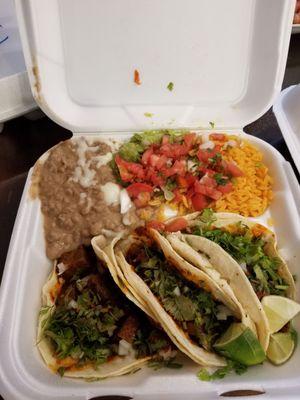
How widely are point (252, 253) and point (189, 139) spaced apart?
75 centimetres

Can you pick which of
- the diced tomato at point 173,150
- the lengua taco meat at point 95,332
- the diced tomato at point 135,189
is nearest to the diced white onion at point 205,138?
the diced tomato at point 173,150

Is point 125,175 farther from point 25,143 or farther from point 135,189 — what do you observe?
point 25,143

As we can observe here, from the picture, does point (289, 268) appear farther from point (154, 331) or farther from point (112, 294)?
point (112, 294)

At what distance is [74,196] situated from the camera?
176 cm

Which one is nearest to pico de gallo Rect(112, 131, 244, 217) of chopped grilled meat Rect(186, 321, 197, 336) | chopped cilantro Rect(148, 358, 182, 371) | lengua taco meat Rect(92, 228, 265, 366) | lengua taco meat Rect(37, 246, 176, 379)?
lengua taco meat Rect(92, 228, 265, 366)

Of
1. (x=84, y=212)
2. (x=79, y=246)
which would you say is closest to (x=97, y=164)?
(x=84, y=212)

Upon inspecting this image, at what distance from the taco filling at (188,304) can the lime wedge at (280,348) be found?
0.16 m

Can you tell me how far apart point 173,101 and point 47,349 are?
1.40 meters

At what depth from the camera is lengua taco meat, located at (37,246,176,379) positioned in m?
1.28

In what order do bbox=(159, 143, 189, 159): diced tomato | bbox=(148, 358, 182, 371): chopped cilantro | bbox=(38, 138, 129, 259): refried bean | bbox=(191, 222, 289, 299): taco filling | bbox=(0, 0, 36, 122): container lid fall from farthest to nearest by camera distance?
bbox=(0, 0, 36, 122): container lid, bbox=(159, 143, 189, 159): diced tomato, bbox=(38, 138, 129, 259): refried bean, bbox=(191, 222, 289, 299): taco filling, bbox=(148, 358, 182, 371): chopped cilantro

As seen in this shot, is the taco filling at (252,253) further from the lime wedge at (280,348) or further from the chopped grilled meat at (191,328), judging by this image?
the chopped grilled meat at (191,328)

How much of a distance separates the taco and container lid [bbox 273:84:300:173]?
56 centimetres

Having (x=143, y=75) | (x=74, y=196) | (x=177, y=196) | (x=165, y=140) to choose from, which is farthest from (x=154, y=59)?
(x=74, y=196)

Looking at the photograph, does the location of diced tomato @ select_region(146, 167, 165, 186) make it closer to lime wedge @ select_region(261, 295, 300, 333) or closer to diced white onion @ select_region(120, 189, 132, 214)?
diced white onion @ select_region(120, 189, 132, 214)
